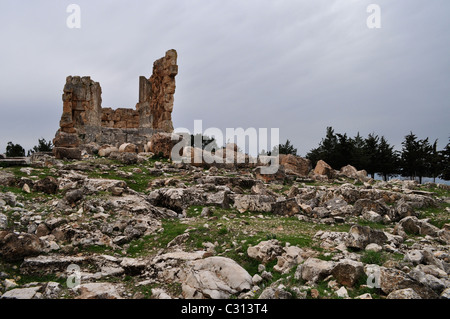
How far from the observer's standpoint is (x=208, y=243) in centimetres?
738

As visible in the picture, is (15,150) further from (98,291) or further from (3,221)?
(98,291)

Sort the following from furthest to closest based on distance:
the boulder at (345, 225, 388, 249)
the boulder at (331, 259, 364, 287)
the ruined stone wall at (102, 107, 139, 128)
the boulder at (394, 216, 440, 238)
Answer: the ruined stone wall at (102, 107, 139, 128)
the boulder at (394, 216, 440, 238)
the boulder at (345, 225, 388, 249)
the boulder at (331, 259, 364, 287)

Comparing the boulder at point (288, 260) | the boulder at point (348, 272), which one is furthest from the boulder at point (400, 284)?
the boulder at point (288, 260)

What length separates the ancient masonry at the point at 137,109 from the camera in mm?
27730

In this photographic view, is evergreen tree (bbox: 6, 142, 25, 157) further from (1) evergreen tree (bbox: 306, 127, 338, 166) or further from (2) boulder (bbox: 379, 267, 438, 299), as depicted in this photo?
(2) boulder (bbox: 379, 267, 438, 299)

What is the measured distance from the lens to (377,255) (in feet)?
19.3

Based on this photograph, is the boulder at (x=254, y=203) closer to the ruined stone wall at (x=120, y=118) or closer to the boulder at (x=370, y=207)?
the boulder at (x=370, y=207)

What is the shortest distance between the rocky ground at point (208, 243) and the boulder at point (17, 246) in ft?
0.07

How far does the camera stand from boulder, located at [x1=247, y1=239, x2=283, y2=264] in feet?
20.7

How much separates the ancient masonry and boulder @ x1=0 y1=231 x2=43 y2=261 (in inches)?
785

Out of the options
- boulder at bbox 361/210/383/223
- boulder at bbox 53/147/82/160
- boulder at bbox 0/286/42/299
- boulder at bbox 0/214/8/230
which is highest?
boulder at bbox 53/147/82/160

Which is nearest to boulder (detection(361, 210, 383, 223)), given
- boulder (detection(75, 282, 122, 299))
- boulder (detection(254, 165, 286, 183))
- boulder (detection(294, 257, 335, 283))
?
boulder (detection(294, 257, 335, 283))
